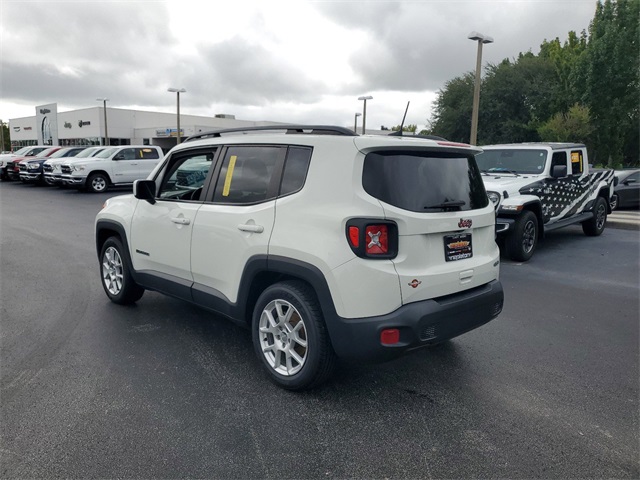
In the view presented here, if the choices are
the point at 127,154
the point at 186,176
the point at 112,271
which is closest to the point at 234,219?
the point at 186,176

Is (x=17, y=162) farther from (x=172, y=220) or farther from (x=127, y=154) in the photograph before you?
(x=172, y=220)

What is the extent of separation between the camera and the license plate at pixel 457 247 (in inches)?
138

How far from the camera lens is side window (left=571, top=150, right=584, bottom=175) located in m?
9.67

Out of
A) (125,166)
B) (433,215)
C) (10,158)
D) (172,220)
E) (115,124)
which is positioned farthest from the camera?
(115,124)

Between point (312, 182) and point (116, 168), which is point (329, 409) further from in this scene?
point (116, 168)

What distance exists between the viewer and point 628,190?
1612 centimetres

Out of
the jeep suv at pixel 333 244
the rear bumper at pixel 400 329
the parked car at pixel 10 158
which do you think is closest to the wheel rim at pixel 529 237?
the jeep suv at pixel 333 244

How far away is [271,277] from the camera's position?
12.4 feet

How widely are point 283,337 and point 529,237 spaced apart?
6.09 m

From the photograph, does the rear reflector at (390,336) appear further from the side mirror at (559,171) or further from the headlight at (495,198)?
the side mirror at (559,171)

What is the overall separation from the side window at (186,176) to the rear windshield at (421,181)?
167cm

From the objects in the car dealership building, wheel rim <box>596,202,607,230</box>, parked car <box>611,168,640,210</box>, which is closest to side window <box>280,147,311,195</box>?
wheel rim <box>596,202,607,230</box>

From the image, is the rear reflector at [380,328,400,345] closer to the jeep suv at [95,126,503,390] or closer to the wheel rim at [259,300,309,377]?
the jeep suv at [95,126,503,390]

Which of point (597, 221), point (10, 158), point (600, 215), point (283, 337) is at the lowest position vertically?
point (283, 337)
